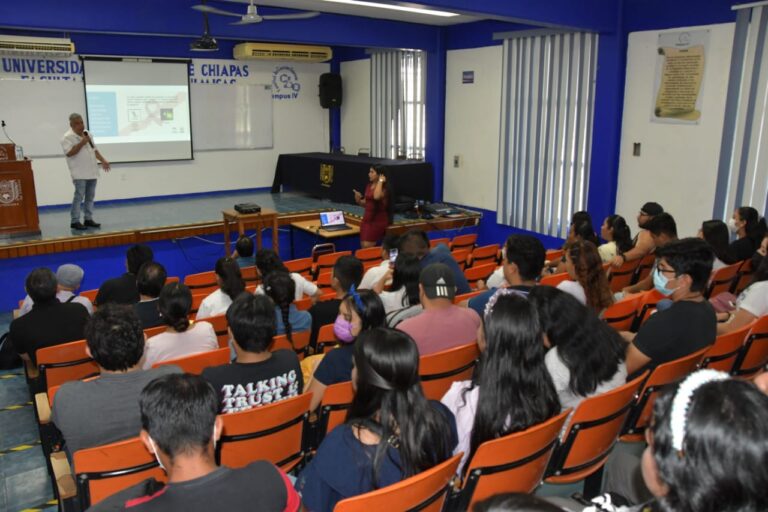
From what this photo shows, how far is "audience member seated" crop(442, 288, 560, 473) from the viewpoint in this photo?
2.27 metres

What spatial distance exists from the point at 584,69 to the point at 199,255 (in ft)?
19.2

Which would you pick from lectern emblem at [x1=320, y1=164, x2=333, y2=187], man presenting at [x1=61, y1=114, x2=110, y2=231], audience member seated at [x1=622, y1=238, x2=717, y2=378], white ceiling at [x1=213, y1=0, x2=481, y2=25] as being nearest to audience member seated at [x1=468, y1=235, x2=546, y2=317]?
audience member seated at [x1=622, y1=238, x2=717, y2=378]

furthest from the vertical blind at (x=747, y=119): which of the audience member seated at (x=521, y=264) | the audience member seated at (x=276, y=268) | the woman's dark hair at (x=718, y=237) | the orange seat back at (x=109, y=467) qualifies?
the orange seat back at (x=109, y=467)

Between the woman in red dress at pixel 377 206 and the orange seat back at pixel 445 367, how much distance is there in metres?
4.83

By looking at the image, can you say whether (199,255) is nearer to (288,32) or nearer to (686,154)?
(288,32)

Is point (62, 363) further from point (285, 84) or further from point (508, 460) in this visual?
point (285, 84)

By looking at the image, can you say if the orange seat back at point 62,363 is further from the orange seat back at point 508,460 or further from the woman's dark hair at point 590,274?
the woman's dark hair at point 590,274

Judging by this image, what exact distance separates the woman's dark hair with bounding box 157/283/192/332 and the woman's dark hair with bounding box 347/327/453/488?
5.62 ft

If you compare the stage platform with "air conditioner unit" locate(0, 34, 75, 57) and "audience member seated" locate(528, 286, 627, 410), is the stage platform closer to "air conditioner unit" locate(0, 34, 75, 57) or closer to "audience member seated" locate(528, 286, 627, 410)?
"air conditioner unit" locate(0, 34, 75, 57)

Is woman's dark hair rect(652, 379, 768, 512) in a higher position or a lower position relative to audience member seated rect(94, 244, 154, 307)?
higher

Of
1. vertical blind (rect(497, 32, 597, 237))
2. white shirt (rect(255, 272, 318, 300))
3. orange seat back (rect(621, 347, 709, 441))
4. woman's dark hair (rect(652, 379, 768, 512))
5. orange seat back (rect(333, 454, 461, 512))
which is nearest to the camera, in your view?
woman's dark hair (rect(652, 379, 768, 512))

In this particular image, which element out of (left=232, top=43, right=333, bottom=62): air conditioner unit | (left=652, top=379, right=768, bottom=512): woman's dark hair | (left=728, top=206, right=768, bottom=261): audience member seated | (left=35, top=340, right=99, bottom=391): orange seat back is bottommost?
(left=35, top=340, right=99, bottom=391): orange seat back

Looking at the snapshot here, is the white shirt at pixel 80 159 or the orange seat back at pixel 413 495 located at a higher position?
the white shirt at pixel 80 159

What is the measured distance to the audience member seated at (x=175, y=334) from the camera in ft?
11.1
